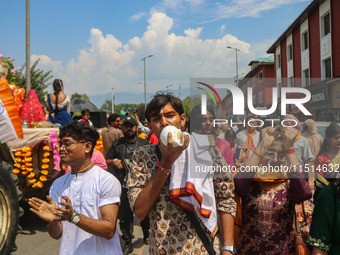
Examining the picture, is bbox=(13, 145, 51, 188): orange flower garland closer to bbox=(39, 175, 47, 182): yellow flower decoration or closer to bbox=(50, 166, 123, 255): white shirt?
bbox=(39, 175, 47, 182): yellow flower decoration

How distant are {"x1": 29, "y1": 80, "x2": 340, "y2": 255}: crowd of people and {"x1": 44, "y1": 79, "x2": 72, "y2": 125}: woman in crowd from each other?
386 cm

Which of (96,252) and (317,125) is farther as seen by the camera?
(317,125)

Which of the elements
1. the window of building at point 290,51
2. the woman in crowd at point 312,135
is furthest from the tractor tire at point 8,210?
the window of building at point 290,51

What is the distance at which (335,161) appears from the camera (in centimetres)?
275

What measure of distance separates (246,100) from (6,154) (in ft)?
12.0

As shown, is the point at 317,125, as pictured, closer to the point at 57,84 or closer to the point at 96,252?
the point at 96,252

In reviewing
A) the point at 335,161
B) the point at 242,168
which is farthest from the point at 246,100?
the point at 335,161

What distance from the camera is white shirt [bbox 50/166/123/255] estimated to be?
96.7 inches

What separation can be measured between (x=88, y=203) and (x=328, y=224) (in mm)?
1538

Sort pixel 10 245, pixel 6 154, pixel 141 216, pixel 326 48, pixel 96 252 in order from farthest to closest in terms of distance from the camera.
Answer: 1. pixel 326 48
2. pixel 6 154
3. pixel 10 245
4. pixel 96 252
5. pixel 141 216

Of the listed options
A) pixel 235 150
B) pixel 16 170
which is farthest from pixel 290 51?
pixel 235 150

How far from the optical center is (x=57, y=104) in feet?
21.2

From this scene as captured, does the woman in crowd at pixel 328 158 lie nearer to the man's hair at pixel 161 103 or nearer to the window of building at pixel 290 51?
the man's hair at pixel 161 103

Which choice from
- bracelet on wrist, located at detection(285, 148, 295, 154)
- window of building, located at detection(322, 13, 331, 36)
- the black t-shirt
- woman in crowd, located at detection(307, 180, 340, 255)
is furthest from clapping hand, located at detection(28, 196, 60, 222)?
window of building, located at detection(322, 13, 331, 36)
